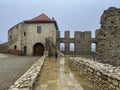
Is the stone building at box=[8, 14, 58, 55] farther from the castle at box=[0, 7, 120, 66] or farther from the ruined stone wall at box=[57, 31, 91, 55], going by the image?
the ruined stone wall at box=[57, 31, 91, 55]

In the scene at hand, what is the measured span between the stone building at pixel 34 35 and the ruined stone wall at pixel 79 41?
6.01 meters

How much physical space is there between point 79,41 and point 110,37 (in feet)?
87.3

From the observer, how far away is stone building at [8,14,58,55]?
3209cm

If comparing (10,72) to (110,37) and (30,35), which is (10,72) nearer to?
(110,37)

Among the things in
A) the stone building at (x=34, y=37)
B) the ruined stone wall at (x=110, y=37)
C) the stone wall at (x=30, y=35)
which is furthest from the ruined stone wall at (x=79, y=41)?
the ruined stone wall at (x=110, y=37)

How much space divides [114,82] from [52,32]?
2715cm

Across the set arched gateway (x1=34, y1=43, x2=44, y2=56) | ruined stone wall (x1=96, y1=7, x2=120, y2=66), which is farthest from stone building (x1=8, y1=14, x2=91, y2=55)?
ruined stone wall (x1=96, y1=7, x2=120, y2=66)

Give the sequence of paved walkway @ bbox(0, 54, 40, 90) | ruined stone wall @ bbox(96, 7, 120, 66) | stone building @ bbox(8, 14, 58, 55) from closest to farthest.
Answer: paved walkway @ bbox(0, 54, 40, 90) < ruined stone wall @ bbox(96, 7, 120, 66) < stone building @ bbox(8, 14, 58, 55)

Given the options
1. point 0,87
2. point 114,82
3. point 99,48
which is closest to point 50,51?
point 99,48

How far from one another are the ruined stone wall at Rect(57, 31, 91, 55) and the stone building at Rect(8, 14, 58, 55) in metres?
6.01

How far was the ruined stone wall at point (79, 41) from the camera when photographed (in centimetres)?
3794

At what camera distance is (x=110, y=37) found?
38.2 feet

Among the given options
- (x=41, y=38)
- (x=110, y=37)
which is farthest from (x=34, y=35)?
(x=110, y=37)

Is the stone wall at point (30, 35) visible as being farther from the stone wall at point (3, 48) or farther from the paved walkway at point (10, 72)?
the paved walkway at point (10, 72)
